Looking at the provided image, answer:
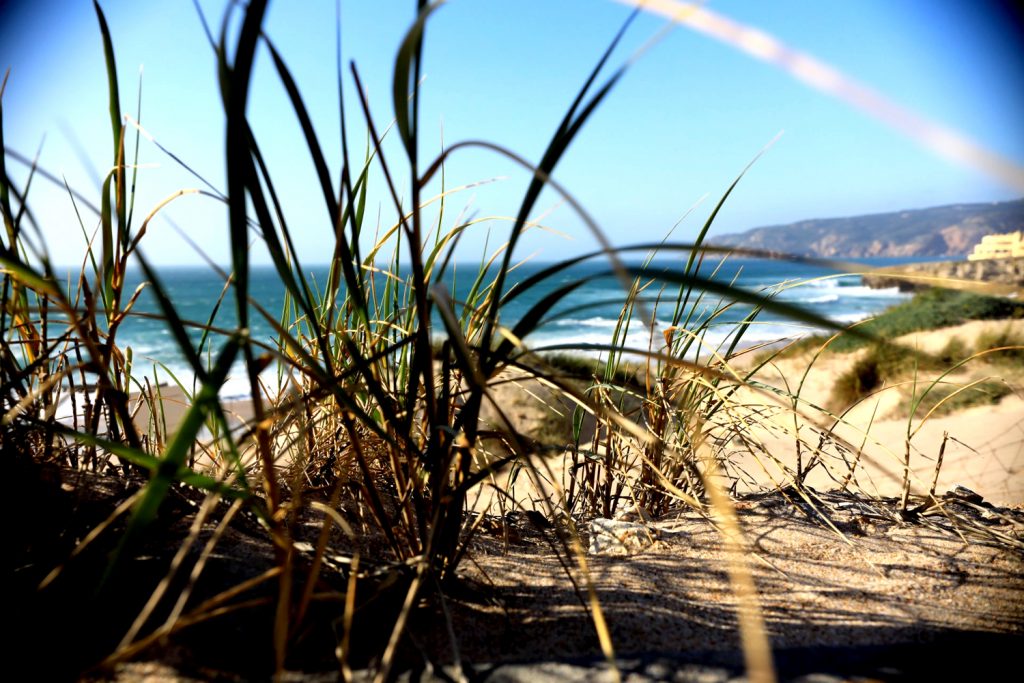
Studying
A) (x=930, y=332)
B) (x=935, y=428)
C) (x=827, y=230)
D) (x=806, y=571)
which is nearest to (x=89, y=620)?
(x=806, y=571)

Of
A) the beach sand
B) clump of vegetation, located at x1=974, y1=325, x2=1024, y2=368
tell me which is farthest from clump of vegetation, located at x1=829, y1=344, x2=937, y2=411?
the beach sand

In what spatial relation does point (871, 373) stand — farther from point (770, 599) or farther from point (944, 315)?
point (770, 599)

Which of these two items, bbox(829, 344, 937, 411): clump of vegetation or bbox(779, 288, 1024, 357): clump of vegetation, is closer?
bbox(829, 344, 937, 411): clump of vegetation

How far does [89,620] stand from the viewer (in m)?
0.65

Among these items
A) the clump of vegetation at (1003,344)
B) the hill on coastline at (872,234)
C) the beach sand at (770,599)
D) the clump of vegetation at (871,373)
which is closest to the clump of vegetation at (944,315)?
the clump of vegetation at (1003,344)

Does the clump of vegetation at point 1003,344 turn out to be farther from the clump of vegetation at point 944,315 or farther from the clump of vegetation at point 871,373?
the clump of vegetation at point 944,315

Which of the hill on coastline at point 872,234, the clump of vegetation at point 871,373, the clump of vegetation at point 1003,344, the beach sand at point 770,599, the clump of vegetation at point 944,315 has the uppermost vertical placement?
the hill on coastline at point 872,234

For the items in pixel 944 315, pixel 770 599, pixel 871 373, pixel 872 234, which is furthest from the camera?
pixel 872 234

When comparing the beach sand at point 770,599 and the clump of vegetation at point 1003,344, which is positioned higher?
the clump of vegetation at point 1003,344

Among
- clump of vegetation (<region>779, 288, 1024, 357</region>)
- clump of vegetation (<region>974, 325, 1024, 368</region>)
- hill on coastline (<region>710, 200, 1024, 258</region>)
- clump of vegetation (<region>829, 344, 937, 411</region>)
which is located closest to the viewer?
clump of vegetation (<region>974, 325, 1024, 368</region>)

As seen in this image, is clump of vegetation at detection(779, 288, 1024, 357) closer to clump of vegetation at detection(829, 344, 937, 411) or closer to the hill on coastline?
clump of vegetation at detection(829, 344, 937, 411)

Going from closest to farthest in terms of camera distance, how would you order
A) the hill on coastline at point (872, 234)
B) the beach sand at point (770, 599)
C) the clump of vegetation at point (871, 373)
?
the beach sand at point (770, 599) → the clump of vegetation at point (871, 373) → the hill on coastline at point (872, 234)

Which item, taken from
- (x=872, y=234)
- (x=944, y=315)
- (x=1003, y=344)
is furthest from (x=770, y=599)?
(x=872, y=234)

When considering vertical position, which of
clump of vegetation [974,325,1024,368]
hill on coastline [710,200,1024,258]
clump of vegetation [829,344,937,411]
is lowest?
clump of vegetation [829,344,937,411]
